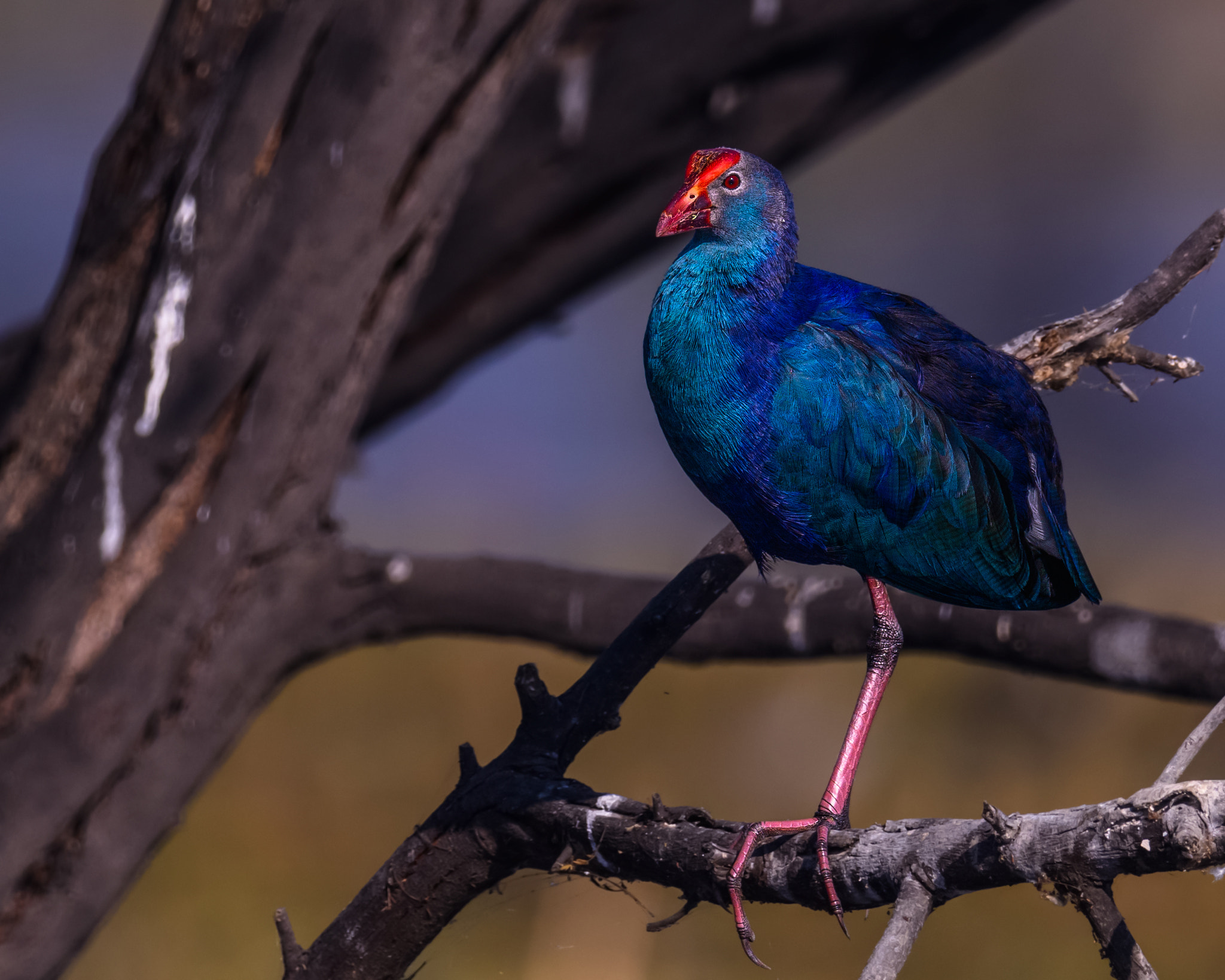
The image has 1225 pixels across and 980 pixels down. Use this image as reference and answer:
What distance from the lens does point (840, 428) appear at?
164 cm

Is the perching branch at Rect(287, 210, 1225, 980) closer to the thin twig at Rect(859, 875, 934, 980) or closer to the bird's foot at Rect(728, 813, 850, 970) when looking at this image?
the bird's foot at Rect(728, 813, 850, 970)

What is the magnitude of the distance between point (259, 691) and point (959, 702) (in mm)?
2733

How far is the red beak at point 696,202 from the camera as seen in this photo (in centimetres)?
174

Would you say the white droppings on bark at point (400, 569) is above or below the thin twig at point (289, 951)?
above

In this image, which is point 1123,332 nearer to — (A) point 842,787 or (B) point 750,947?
(A) point 842,787

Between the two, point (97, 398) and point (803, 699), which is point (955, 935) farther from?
point (97, 398)

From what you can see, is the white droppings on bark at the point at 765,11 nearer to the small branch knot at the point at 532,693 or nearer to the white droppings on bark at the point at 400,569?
the white droppings on bark at the point at 400,569

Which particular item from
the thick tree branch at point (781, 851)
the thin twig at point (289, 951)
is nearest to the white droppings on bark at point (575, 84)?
the thick tree branch at point (781, 851)

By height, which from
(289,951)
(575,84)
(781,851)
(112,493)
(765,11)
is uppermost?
(765,11)

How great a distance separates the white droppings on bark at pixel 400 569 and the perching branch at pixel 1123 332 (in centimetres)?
152

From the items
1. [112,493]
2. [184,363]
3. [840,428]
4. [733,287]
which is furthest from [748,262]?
[112,493]

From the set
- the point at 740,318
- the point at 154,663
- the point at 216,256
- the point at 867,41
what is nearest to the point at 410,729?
the point at 154,663

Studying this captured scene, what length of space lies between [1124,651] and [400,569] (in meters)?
1.67

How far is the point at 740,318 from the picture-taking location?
1.68 metres
